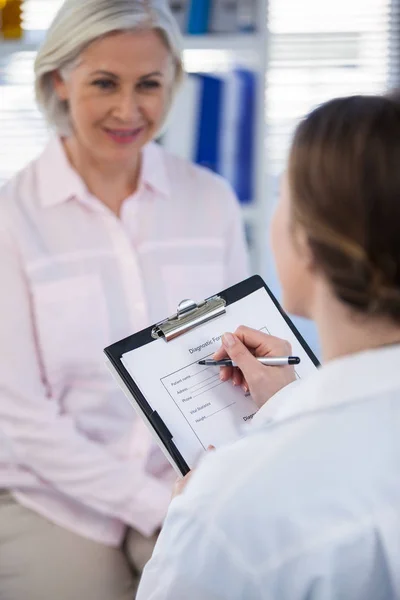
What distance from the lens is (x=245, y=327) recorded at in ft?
3.94

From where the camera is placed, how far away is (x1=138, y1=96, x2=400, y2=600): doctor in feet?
2.34

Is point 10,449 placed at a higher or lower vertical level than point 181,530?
lower

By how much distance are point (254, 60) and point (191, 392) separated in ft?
4.49

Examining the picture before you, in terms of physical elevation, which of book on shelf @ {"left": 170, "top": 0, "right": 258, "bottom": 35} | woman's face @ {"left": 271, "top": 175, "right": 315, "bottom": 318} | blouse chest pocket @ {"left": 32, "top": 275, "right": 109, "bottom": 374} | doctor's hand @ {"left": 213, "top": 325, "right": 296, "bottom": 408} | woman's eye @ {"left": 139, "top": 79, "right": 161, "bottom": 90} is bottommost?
blouse chest pocket @ {"left": 32, "top": 275, "right": 109, "bottom": 374}

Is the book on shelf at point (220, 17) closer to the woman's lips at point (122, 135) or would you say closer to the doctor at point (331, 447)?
the woman's lips at point (122, 135)

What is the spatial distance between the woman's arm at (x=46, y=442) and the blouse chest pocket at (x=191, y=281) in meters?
0.30

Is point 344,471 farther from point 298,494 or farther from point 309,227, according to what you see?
point 309,227

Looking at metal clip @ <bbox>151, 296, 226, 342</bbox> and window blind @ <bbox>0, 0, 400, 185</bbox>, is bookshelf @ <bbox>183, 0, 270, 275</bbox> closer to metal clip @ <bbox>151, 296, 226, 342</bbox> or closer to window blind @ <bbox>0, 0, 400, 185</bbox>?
window blind @ <bbox>0, 0, 400, 185</bbox>

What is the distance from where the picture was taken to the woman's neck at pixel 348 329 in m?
0.78

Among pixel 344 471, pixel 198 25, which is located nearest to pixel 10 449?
pixel 344 471

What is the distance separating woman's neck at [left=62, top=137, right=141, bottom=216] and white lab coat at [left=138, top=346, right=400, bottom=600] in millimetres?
1156

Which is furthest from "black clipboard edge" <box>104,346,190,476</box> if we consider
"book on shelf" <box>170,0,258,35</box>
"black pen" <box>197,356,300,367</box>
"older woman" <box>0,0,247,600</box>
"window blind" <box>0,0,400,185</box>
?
"window blind" <box>0,0,400,185</box>

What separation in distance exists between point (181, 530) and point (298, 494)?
118 mm

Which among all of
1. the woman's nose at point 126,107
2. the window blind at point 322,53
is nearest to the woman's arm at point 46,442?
the woman's nose at point 126,107
